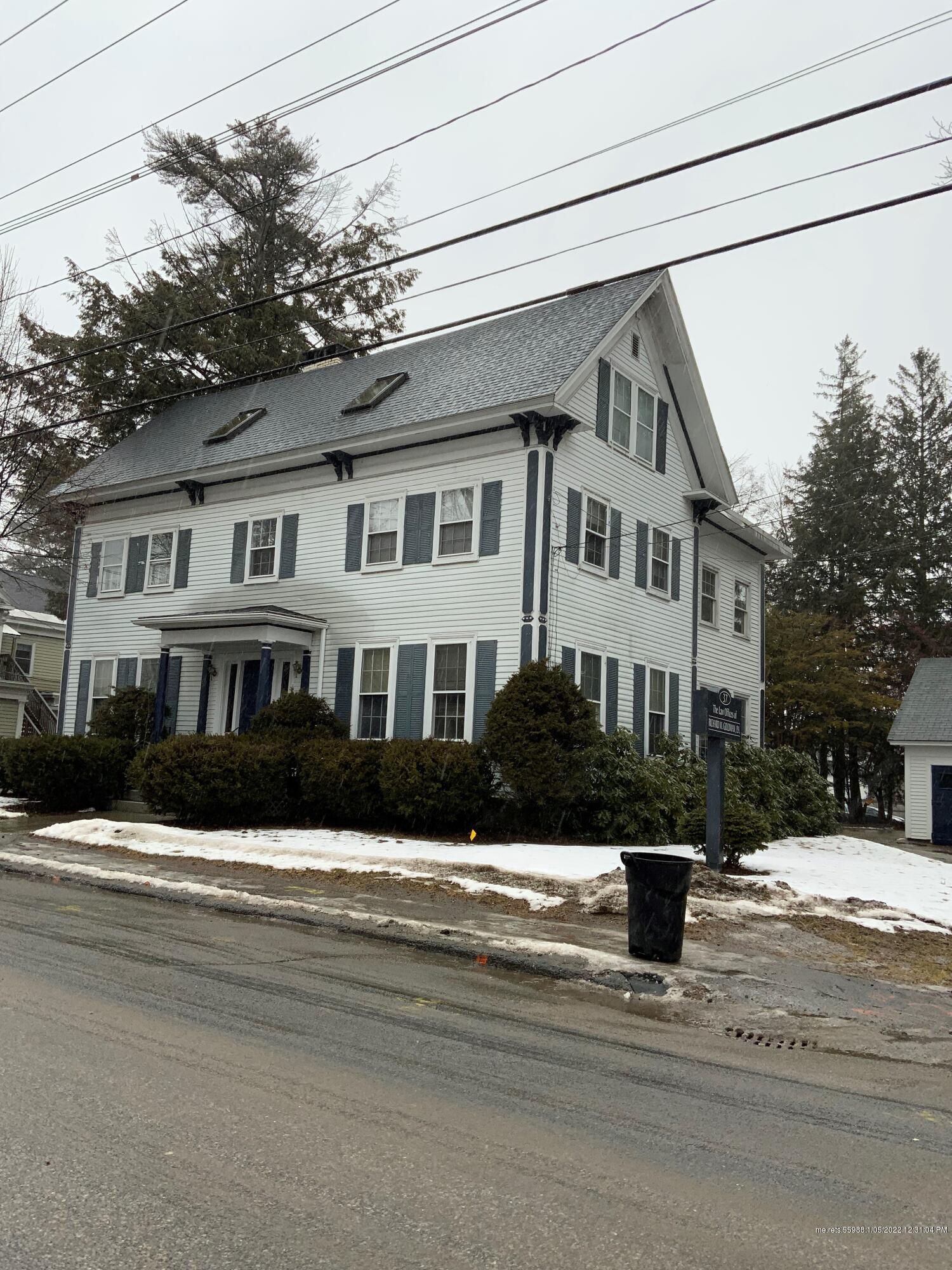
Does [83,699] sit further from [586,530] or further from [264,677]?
[586,530]

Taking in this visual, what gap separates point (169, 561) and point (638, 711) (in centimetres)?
1154

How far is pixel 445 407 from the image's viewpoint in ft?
66.4

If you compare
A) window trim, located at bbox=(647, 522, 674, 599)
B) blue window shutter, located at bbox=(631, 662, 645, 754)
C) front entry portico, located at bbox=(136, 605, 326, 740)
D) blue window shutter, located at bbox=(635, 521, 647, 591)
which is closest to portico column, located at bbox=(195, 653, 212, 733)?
front entry portico, located at bbox=(136, 605, 326, 740)

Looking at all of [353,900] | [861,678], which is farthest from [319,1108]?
[861,678]

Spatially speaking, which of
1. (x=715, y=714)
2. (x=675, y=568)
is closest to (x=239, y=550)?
(x=675, y=568)

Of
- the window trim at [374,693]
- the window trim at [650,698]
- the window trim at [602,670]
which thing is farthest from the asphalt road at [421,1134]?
the window trim at [650,698]

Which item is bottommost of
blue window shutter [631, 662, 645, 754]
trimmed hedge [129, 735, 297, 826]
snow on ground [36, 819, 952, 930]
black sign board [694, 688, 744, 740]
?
snow on ground [36, 819, 952, 930]

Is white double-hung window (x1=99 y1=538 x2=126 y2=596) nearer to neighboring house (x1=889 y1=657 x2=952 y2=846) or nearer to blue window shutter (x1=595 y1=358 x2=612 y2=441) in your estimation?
blue window shutter (x1=595 y1=358 x2=612 y2=441)

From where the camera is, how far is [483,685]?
18.9 metres

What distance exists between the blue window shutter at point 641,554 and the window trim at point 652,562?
0.10 meters

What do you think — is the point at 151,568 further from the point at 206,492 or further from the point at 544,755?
the point at 544,755

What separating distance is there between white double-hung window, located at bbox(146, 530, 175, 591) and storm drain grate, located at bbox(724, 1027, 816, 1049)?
20.4 m

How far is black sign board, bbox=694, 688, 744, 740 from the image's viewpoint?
13.8 meters

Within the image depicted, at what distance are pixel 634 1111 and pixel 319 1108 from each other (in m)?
1.43
